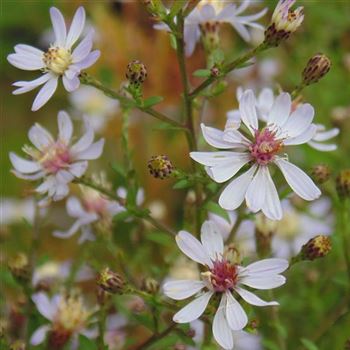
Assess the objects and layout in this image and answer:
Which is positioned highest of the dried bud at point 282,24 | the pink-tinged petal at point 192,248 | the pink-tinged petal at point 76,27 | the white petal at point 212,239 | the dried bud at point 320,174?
the dried bud at point 282,24

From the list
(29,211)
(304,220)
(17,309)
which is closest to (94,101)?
(29,211)

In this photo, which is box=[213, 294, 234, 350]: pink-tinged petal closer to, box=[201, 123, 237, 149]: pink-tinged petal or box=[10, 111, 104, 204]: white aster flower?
box=[201, 123, 237, 149]: pink-tinged petal

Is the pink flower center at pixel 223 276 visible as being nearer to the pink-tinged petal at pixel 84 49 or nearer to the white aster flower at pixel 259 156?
the white aster flower at pixel 259 156

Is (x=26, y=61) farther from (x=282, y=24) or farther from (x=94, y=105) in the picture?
(x=94, y=105)

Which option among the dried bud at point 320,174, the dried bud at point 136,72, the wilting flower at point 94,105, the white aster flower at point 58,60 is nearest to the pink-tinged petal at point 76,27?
the white aster flower at point 58,60

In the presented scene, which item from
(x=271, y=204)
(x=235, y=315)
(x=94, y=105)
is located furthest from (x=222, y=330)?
(x=94, y=105)

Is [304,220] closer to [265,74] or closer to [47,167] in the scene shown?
[265,74]
